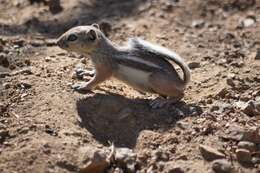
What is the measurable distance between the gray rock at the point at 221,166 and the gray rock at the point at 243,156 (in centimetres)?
19

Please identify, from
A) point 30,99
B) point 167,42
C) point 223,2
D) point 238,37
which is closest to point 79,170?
point 30,99

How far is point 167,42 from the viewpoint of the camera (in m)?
8.28

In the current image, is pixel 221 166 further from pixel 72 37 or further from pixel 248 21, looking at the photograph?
pixel 248 21

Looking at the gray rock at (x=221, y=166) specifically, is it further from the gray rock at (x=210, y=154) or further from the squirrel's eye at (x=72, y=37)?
the squirrel's eye at (x=72, y=37)

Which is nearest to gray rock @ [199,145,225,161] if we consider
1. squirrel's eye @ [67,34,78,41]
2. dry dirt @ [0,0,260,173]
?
dry dirt @ [0,0,260,173]

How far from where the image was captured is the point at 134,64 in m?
6.33

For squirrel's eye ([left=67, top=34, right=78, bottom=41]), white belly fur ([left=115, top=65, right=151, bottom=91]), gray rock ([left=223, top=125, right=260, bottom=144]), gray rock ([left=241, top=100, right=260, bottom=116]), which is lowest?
gray rock ([left=223, top=125, right=260, bottom=144])

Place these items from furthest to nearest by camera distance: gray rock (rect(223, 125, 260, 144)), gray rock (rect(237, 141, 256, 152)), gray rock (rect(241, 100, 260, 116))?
gray rock (rect(241, 100, 260, 116))
gray rock (rect(223, 125, 260, 144))
gray rock (rect(237, 141, 256, 152))

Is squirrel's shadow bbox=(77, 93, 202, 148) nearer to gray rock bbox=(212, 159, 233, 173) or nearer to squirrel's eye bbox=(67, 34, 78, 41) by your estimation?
squirrel's eye bbox=(67, 34, 78, 41)

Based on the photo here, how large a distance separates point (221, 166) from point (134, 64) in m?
1.53

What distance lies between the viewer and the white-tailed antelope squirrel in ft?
20.7

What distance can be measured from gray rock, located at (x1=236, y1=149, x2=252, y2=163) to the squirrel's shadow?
769 millimetres

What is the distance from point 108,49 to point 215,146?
62.2 inches

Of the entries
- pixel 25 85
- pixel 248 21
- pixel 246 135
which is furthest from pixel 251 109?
pixel 248 21
